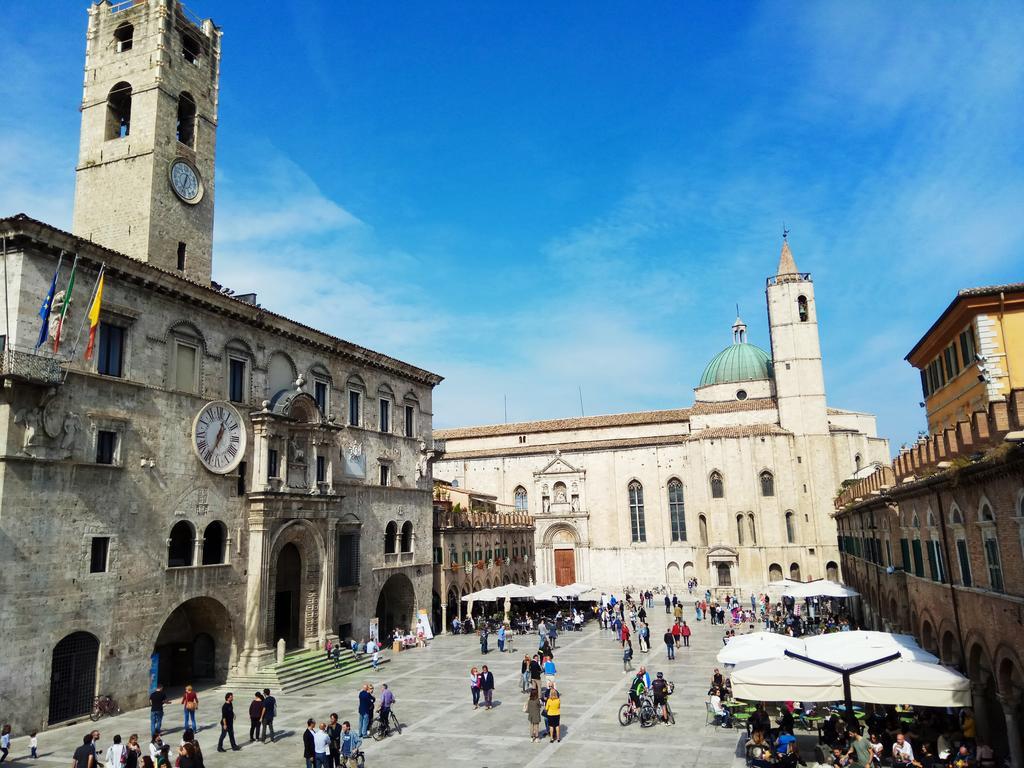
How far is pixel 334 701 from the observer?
78.8ft

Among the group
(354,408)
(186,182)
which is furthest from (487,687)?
(186,182)

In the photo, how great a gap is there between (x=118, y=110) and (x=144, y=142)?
3025 mm

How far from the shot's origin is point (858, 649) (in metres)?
16.6

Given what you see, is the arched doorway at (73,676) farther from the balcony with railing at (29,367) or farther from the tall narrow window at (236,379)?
the tall narrow window at (236,379)

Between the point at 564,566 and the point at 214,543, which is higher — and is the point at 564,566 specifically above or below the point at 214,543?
below

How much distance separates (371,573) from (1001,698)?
1026 inches

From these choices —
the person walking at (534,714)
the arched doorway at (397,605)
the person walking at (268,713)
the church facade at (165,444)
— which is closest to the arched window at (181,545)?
the church facade at (165,444)

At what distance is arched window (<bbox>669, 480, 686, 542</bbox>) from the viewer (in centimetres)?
6325

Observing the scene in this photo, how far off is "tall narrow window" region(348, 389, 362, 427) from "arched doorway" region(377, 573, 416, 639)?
8.81 meters

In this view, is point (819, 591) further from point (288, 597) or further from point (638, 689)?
point (288, 597)

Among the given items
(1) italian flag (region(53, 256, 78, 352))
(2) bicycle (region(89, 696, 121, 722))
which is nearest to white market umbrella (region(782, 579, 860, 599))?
(2) bicycle (region(89, 696, 121, 722))

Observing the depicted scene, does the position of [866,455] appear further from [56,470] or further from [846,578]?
[56,470]

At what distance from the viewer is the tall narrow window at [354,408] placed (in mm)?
35250

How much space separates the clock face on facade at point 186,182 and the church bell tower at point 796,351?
4874 centimetres
